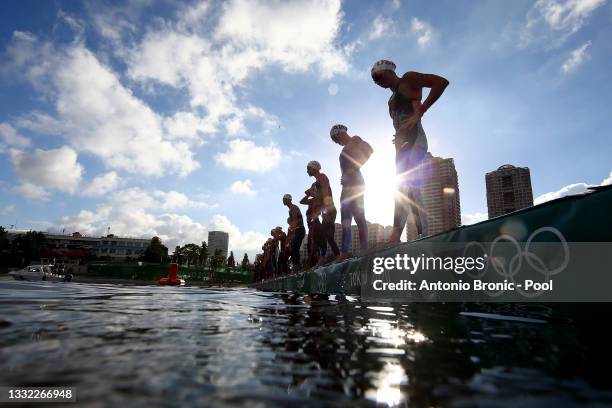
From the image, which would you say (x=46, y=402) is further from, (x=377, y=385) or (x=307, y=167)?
(x=307, y=167)

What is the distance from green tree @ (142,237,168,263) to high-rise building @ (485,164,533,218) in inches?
3310

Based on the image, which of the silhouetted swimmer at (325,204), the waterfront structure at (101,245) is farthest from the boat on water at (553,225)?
the waterfront structure at (101,245)

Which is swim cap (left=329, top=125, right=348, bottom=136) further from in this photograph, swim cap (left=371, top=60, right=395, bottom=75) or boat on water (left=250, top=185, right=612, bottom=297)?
boat on water (left=250, top=185, right=612, bottom=297)

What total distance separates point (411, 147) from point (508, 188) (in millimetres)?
61102

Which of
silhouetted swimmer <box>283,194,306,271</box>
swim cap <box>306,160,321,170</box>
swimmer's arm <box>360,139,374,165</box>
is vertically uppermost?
swim cap <box>306,160,321,170</box>

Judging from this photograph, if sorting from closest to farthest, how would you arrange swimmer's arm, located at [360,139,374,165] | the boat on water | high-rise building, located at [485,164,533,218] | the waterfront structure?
1. the boat on water
2. swimmer's arm, located at [360,139,374,165]
3. high-rise building, located at [485,164,533,218]
4. the waterfront structure

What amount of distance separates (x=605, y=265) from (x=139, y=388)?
216 cm

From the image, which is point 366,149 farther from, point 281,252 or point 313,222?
point 281,252

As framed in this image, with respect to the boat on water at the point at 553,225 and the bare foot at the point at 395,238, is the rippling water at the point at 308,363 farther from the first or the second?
the bare foot at the point at 395,238

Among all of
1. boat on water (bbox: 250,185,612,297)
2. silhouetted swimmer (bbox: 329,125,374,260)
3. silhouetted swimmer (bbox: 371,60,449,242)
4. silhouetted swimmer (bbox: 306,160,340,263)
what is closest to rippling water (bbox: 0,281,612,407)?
boat on water (bbox: 250,185,612,297)

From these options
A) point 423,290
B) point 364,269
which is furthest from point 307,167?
point 423,290

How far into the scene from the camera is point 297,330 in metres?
1.57

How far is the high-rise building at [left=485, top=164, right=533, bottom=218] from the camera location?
5394 cm

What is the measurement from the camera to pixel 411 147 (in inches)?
182
